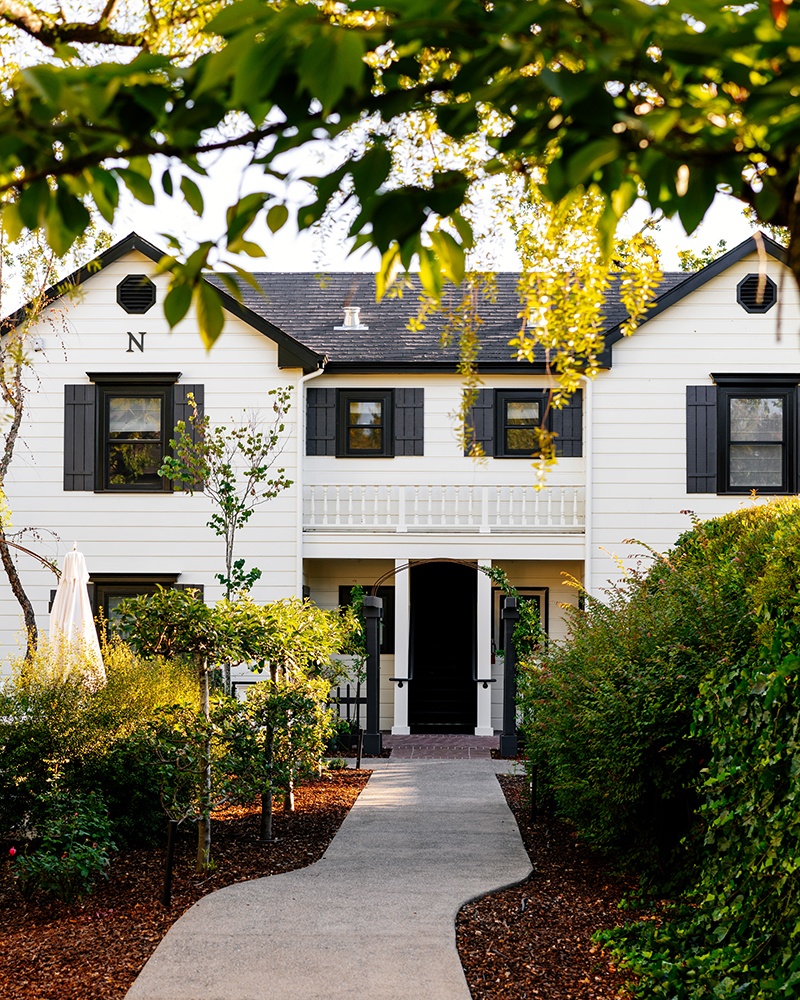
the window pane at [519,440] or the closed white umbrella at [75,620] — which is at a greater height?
the window pane at [519,440]

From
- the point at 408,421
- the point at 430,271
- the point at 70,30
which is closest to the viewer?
the point at 430,271

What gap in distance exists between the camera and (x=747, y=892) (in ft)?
15.6

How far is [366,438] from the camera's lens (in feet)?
56.6

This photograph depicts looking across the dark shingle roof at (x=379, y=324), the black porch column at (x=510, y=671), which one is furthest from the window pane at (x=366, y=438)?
the black porch column at (x=510, y=671)

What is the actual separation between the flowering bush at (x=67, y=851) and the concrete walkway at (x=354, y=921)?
2.46ft

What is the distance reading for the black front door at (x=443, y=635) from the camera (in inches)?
706

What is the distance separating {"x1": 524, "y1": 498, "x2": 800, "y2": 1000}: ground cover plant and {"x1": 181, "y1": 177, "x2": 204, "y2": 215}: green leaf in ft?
9.78

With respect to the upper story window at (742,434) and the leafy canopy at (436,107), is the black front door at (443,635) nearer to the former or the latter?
the upper story window at (742,434)

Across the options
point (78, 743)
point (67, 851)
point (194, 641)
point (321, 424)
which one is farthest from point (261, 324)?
point (67, 851)

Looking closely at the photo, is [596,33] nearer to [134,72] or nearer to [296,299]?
[134,72]

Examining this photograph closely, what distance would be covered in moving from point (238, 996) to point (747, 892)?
231 centimetres

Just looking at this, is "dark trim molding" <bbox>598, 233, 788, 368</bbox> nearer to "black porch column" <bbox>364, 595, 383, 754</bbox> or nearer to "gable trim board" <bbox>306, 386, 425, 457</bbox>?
"gable trim board" <bbox>306, 386, 425, 457</bbox>

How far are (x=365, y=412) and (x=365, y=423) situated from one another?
18 centimetres

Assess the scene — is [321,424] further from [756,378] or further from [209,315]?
[209,315]
